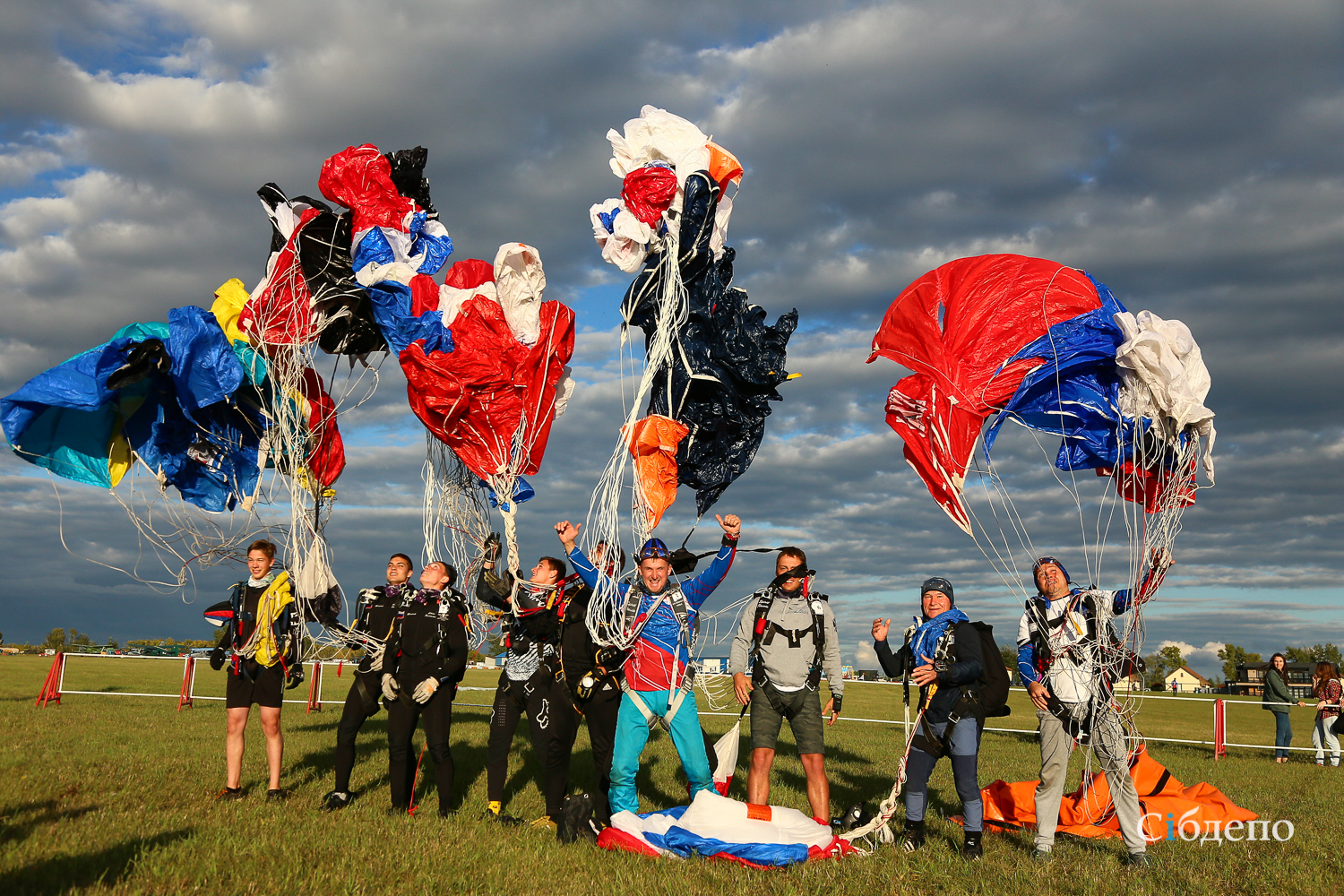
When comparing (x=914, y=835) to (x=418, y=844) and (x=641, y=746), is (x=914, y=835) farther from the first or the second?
(x=418, y=844)

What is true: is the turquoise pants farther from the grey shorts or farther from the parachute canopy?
the parachute canopy

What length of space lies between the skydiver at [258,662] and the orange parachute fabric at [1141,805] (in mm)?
5208

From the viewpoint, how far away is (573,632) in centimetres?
593

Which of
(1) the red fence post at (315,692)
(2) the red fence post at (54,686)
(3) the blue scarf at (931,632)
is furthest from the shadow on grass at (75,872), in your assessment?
(2) the red fence post at (54,686)

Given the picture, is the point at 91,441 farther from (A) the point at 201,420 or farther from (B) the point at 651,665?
(B) the point at 651,665

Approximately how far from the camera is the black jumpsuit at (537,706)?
5762 millimetres

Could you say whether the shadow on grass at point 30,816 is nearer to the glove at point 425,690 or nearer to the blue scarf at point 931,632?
the glove at point 425,690

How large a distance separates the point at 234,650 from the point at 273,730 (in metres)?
0.65

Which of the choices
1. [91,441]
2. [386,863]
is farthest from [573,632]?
[91,441]

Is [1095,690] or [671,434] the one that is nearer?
[1095,690]

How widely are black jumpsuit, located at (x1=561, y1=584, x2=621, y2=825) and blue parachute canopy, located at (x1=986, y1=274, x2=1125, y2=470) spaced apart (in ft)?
10.6

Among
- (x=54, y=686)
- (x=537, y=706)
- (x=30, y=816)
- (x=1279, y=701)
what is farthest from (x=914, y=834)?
(x=54, y=686)

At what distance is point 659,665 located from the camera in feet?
18.1

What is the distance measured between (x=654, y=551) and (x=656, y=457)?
134cm
